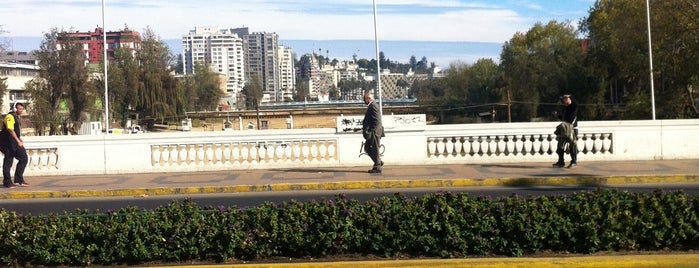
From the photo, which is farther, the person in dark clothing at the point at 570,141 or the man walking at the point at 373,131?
the person in dark clothing at the point at 570,141

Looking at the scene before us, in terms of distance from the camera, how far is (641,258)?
8352 millimetres

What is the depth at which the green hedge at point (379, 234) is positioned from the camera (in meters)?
8.65

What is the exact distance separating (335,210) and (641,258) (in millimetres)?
3314

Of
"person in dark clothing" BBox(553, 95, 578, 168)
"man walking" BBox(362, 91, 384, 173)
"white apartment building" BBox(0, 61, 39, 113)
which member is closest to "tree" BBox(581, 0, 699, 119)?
"person in dark clothing" BBox(553, 95, 578, 168)

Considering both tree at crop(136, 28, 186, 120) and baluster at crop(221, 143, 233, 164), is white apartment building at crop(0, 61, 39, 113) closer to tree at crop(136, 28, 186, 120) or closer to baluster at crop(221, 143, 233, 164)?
tree at crop(136, 28, 186, 120)

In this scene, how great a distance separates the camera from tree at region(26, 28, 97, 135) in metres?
54.9

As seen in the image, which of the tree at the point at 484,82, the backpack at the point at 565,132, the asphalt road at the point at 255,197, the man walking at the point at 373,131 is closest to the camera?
the asphalt road at the point at 255,197

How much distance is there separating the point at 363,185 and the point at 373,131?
177 centimetres

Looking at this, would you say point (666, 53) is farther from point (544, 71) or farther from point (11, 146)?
point (544, 71)

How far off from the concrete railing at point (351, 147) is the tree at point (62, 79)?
1478 inches

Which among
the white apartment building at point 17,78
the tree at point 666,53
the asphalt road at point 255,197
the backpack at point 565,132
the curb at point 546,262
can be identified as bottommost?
the curb at point 546,262

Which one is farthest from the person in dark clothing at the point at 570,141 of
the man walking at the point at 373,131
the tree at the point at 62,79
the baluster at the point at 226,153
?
the tree at the point at 62,79

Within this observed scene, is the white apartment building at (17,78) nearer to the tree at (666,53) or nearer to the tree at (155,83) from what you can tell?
the tree at (155,83)

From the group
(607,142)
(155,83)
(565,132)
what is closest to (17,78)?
(155,83)
